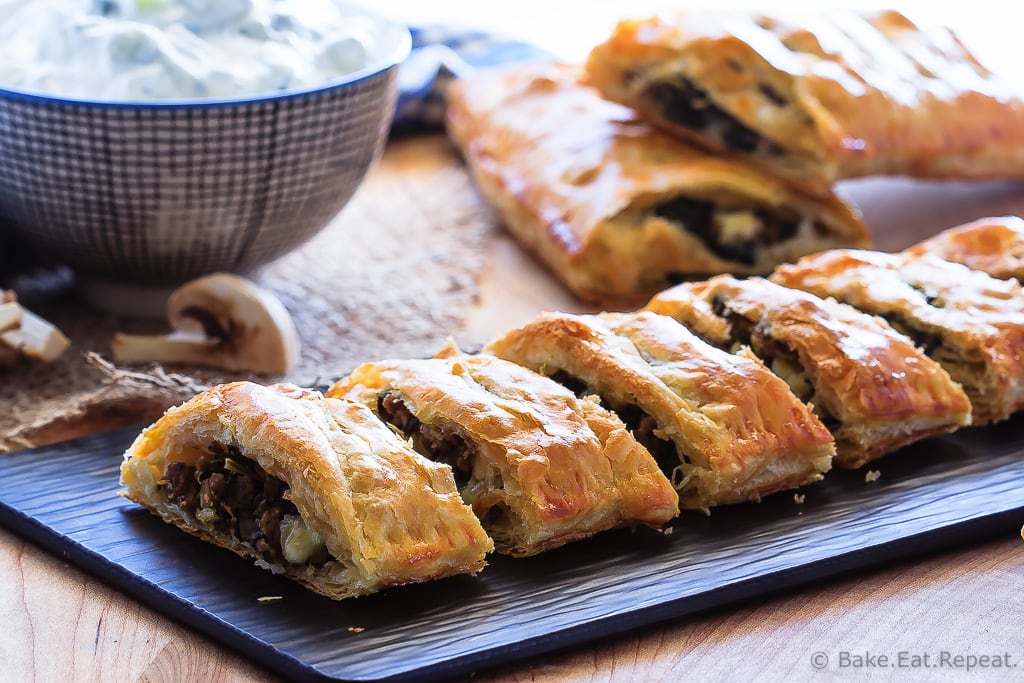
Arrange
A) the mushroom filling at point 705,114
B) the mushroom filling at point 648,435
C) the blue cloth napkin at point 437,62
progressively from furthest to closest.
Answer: the blue cloth napkin at point 437,62 → the mushroom filling at point 705,114 → the mushroom filling at point 648,435

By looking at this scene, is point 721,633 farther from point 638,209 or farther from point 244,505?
point 638,209

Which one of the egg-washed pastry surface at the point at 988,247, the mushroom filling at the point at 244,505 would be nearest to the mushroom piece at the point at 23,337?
the mushroom filling at the point at 244,505

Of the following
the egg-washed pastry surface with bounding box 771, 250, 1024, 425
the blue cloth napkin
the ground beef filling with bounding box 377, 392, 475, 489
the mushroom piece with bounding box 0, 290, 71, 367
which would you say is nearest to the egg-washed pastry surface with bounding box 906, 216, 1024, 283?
the egg-washed pastry surface with bounding box 771, 250, 1024, 425

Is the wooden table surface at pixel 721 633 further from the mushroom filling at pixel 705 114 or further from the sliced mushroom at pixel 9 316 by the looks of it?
the mushroom filling at pixel 705 114

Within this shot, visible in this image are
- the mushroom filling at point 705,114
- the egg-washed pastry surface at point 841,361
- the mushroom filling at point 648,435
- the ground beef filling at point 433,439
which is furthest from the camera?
the mushroom filling at point 705,114

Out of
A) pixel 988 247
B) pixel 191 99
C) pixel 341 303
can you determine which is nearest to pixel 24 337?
pixel 191 99

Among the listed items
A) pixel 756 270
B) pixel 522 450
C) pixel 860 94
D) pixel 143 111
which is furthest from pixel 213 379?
pixel 860 94
